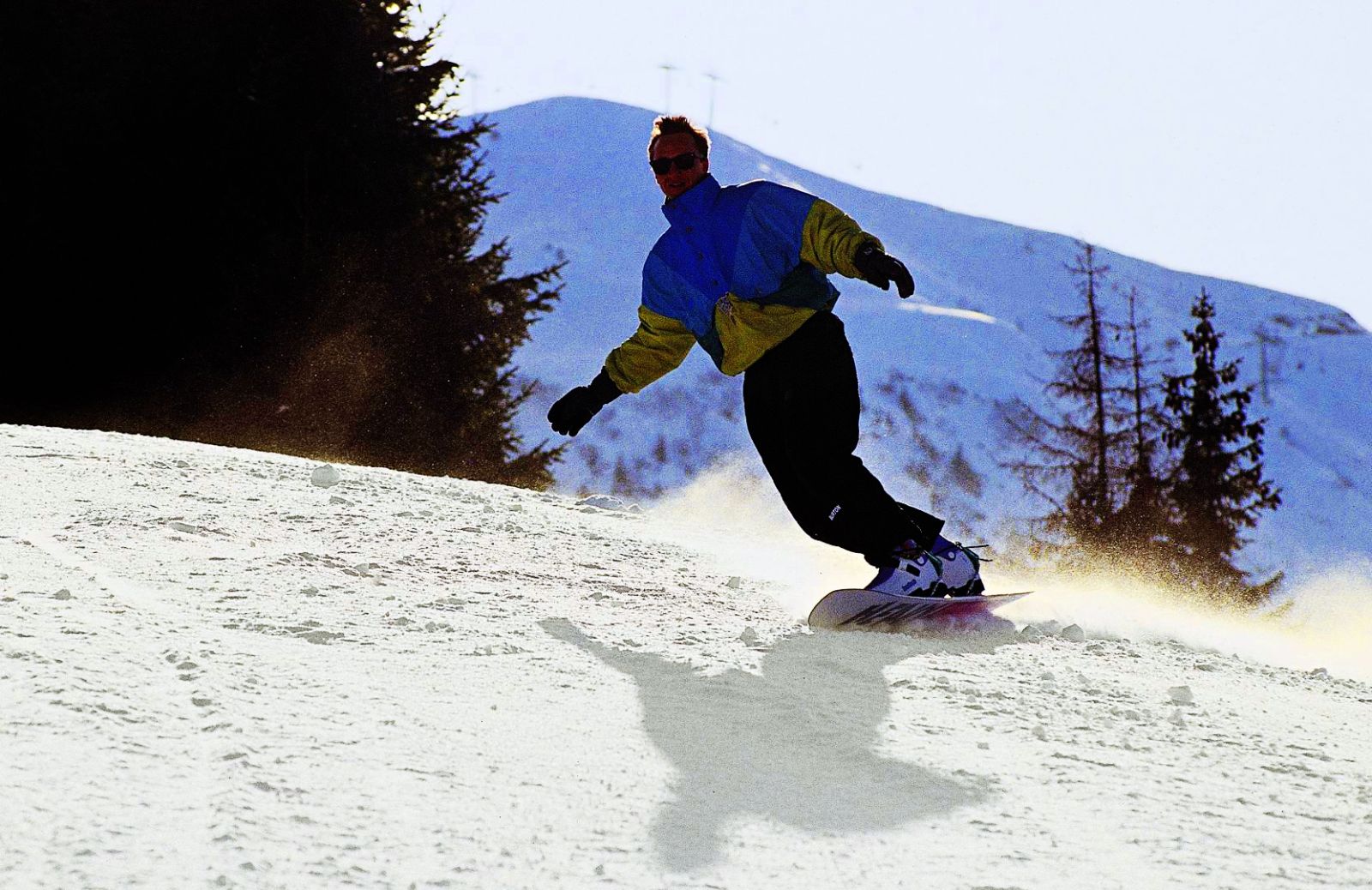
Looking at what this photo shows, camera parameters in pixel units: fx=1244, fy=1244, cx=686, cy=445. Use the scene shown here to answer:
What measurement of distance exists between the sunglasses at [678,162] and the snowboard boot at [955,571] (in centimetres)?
153

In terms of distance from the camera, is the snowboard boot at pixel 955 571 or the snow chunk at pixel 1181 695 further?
the snowboard boot at pixel 955 571

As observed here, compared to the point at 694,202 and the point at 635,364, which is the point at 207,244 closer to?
the point at 635,364

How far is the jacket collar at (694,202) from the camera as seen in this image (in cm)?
421

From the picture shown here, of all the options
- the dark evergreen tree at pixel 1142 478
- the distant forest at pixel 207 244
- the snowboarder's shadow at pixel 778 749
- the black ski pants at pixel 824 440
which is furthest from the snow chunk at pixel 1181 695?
the dark evergreen tree at pixel 1142 478

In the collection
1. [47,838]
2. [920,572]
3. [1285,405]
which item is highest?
[1285,405]

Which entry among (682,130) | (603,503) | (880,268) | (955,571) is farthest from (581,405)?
(603,503)

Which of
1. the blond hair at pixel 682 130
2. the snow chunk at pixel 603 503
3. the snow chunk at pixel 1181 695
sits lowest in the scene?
A: the snow chunk at pixel 1181 695

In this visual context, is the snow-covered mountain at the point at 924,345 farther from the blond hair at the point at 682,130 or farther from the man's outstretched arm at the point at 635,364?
the blond hair at the point at 682,130

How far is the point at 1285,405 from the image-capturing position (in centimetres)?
8862

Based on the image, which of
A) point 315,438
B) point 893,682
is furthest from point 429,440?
point 893,682

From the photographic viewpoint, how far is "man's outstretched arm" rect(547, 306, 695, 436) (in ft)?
14.7

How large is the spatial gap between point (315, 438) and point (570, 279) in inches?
2713

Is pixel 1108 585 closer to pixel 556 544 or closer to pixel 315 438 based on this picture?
pixel 556 544

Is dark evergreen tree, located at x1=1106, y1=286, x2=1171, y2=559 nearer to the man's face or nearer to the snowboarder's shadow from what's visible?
the man's face
